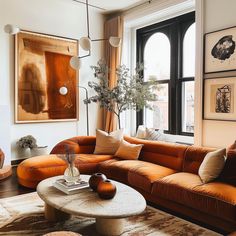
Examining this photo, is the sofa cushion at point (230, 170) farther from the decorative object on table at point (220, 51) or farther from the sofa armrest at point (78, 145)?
the sofa armrest at point (78, 145)

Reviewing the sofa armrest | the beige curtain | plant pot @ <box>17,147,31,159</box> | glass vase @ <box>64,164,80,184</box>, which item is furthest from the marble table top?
the beige curtain

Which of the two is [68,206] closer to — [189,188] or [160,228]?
[160,228]

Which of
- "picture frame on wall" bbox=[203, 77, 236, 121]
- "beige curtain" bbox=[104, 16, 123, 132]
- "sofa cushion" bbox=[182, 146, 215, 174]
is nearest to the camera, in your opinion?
"sofa cushion" bbox=[182, 146, 215, 174]

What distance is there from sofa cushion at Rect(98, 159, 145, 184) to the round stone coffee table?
77cm

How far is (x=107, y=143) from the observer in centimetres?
444

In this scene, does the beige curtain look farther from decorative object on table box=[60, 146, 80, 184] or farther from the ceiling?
decorative object on table box=[60, 146, 80, 184]

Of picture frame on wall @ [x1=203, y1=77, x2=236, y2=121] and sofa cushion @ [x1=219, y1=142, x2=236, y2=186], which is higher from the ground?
picture frame on wall @ [x1=203, y1=77, x2=236, y2=121]

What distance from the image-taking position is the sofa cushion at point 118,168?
3.56m

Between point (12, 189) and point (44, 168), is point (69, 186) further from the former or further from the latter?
point (12, 189)

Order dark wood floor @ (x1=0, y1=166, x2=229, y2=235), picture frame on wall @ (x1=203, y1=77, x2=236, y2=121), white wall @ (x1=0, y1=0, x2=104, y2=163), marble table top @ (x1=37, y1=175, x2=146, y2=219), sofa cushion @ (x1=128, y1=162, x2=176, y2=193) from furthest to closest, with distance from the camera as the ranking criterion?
white wall @ (x1=0, y1=0, x2=104, y2=163), picture frame on wall @ (x1=203, y1=77, x2=236, y2=121), dark wood floor @ (x1=0, y1=166, x2=229, y2=235), sofa cushion @ (x1=128, y1=162, x2=176, y2=193), marble table top @ (x1=37, y1=175, x2=146, y2=219)

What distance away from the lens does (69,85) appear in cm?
579

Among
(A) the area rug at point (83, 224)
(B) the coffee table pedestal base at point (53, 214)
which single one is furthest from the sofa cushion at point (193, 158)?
(B) the coffee table pedestal base at point (53, 214)

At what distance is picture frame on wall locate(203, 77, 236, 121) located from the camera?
4.01 meters

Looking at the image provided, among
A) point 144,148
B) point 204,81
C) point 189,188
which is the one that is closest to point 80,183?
point 189,188
